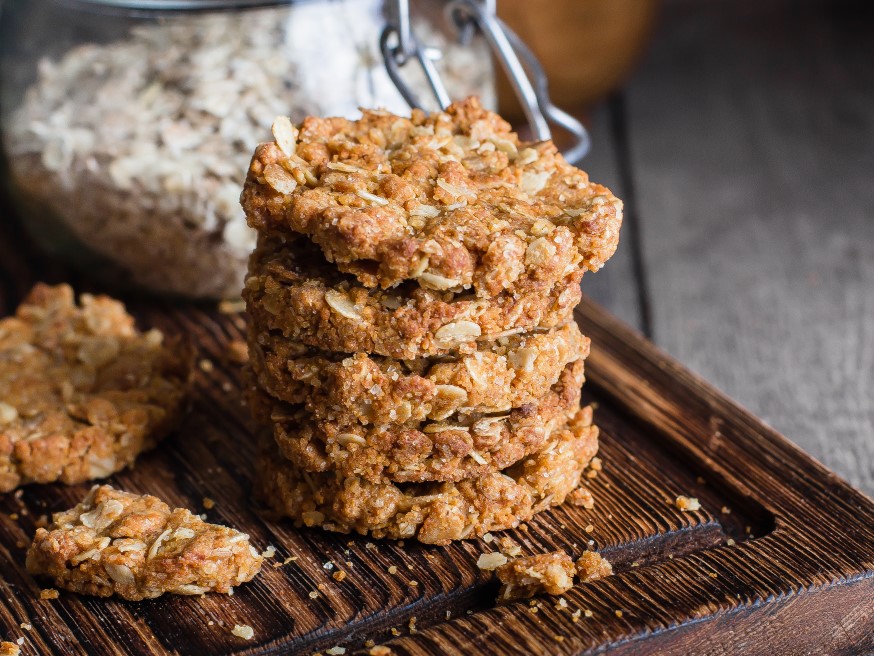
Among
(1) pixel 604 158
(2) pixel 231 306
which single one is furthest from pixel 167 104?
(1) pixel 604 158

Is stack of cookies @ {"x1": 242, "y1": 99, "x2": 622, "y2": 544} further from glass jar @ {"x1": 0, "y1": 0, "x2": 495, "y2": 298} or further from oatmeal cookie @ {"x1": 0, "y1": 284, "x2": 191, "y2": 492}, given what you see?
glass jar @ {"x1": 0, "y1": 0, "x2": 495, "y2": 298}

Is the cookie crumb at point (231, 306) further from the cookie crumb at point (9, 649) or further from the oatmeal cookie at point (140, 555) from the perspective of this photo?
the cookie crumb at point (9, 649)

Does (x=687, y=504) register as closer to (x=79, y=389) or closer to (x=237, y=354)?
(x=237, y=354)

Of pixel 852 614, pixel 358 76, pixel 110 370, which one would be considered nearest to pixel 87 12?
pixel 358 76

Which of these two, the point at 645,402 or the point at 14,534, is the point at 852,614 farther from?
the point at 14,534

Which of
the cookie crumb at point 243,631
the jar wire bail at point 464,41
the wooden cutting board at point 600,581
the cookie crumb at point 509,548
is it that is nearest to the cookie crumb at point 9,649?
the wooden cutting board at point 600,581
